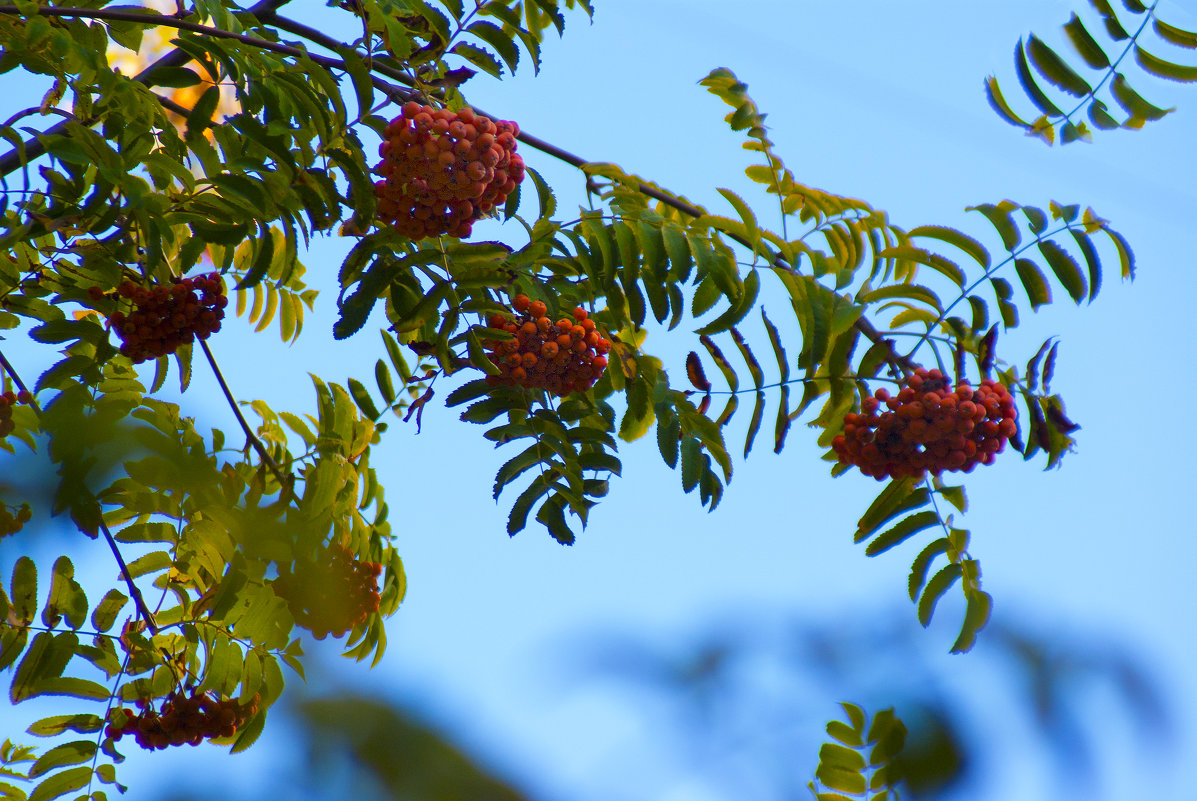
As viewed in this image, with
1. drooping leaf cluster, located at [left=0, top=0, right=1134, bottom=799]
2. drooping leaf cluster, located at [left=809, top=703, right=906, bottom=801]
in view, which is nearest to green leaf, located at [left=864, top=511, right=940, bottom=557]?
drooping leaf cluster, located at [left=0, top=0, right=1134, bottom=799]

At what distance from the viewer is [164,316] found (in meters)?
2.97

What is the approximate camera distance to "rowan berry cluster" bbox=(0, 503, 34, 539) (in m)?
0.71

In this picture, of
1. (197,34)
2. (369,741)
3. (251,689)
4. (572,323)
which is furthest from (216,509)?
(251,689)

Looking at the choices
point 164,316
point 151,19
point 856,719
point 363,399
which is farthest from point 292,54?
point 856,719

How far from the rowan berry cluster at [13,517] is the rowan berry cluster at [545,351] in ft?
6.11

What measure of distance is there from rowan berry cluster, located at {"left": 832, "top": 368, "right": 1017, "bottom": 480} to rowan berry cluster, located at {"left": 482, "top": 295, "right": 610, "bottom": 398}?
69 cm

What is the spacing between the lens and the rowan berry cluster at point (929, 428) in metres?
2.68

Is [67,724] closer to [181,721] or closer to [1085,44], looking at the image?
[181,721]

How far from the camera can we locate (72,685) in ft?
8.59

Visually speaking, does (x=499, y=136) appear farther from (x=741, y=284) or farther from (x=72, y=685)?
(x=72, y=685)

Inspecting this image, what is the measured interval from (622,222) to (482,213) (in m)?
0.35

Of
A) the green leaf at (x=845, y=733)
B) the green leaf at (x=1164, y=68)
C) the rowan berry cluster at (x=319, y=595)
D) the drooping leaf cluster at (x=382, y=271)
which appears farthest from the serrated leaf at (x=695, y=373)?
the rowan berry cluster at (x=319, y=595)

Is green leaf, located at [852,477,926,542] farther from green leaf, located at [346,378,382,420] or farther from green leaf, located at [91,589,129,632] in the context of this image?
green leaf, located at [91,589,129,632]

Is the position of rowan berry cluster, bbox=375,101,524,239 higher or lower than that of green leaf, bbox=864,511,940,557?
higher
